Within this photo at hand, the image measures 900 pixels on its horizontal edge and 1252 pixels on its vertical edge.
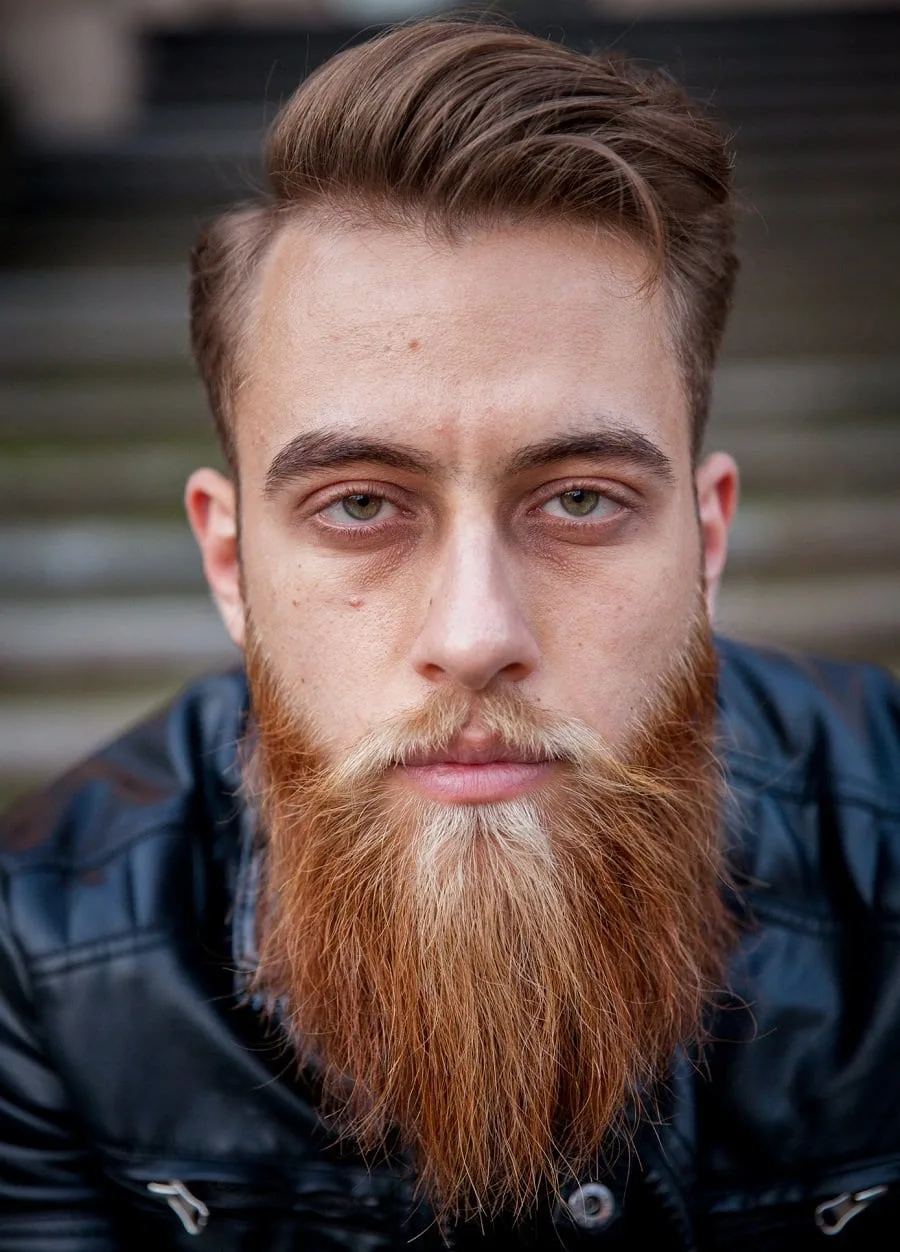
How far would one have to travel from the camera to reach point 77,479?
525cm

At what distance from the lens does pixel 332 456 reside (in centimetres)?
180

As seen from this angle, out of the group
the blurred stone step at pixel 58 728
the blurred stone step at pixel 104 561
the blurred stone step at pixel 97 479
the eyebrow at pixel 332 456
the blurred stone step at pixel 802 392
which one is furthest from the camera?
the blurred stone step at pixel 802 392

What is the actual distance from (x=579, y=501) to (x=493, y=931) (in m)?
0.64

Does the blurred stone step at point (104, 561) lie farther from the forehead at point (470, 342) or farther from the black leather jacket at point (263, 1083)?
the forehead at point (470, 342)

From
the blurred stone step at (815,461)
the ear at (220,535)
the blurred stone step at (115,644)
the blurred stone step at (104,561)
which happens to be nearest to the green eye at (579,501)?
the ear at (220,535)

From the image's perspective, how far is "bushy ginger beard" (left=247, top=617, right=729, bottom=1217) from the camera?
173 centimetres

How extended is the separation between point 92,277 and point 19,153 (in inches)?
60.5

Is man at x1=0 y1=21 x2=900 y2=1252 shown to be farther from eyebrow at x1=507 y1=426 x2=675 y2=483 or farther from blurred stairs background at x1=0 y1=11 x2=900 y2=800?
blurred stairs background at x1=0 y1=11 x2=900 y2=800

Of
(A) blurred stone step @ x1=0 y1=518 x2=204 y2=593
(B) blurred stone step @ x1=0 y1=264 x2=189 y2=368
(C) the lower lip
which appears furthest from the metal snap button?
(B) blurred stone step @ x1=0 y1=264 x2=189 y2=368

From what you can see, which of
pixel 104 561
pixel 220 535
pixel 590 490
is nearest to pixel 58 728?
pixel 104 561

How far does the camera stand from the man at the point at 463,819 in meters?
1.75

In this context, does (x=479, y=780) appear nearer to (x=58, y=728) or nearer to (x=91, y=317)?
(x=58, y=728)

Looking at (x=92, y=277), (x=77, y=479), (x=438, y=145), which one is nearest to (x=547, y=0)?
(x=92, y=277)

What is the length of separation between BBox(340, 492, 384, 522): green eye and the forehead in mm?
107
